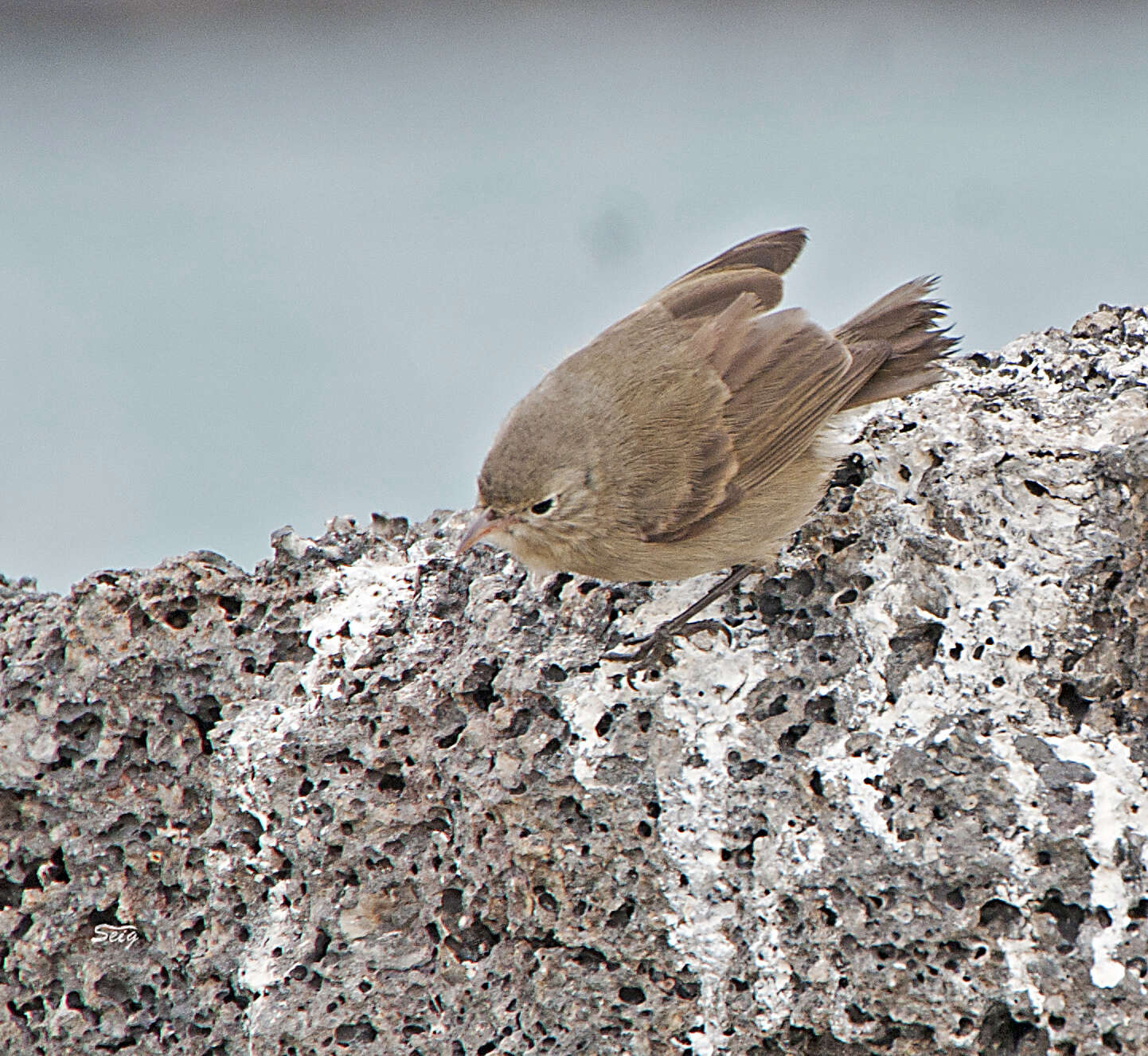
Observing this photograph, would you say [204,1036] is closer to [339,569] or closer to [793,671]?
[339,569]

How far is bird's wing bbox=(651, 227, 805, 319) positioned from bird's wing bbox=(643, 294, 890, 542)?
0.19 ft

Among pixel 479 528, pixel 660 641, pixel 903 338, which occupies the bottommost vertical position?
pixel 660 641

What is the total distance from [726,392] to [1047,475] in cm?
63

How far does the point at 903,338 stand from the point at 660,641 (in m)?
0.88

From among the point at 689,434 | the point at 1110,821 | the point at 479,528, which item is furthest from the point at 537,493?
the point at 1110,821

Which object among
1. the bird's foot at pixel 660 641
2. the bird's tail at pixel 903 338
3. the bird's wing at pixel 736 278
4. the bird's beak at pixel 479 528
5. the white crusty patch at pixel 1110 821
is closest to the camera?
the white crusty patch at pixel 1110 821

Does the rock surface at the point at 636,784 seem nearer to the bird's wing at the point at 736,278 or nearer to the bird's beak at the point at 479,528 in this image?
the bird's beak at the point at 479,528

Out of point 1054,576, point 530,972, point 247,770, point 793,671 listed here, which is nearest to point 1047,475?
point 1054,576

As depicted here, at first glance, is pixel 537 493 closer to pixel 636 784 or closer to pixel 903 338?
pixel 636 784

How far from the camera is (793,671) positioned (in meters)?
2.05

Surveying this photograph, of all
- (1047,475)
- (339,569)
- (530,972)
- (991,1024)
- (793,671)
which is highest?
(339,569)

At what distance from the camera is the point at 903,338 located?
2455 millimetres

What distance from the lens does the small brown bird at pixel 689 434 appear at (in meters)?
2.24

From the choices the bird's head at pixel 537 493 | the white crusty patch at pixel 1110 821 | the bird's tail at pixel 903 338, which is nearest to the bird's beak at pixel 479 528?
the bird's head at pixel 537 493
